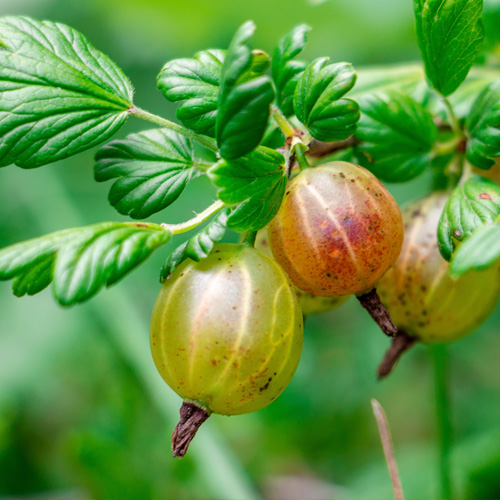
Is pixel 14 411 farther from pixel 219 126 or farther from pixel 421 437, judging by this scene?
pixel 219 126

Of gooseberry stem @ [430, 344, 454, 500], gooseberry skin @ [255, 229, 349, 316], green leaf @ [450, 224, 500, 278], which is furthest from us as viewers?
gooseberry stem @ [430, 344, 454, 500]

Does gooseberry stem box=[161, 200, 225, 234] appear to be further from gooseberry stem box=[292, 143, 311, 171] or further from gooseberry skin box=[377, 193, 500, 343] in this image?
gooseberry skin box=[377, 193, 500, 343]

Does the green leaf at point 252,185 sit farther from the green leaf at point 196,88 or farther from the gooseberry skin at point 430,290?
the gooseberry skin at point 430,290

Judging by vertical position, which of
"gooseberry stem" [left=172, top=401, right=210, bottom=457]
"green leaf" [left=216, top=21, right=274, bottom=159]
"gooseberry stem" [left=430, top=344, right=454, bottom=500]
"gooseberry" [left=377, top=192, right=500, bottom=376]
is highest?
"green leaf" [left=216, top=21, right=274, bottom=159]

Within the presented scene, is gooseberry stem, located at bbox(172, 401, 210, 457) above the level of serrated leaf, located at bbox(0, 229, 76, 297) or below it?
below

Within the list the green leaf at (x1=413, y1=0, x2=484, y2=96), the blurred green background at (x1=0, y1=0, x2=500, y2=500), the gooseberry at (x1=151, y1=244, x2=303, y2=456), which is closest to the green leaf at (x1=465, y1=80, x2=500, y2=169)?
the green leaf at (x1=413, y1=0, x2=484, y2=96)

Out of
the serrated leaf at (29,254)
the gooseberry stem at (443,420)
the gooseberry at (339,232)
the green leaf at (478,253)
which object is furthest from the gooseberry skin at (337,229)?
the gooseberry stem at (443,420)

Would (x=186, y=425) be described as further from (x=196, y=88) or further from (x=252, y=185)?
(x=196, y=88)
